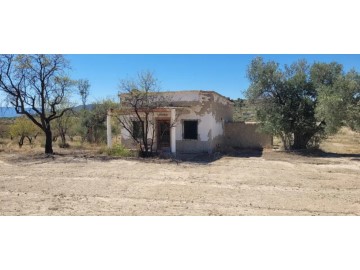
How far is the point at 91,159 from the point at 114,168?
3.06 meters

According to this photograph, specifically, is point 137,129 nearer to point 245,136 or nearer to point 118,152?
point 118,152

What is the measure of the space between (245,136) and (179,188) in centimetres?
1329

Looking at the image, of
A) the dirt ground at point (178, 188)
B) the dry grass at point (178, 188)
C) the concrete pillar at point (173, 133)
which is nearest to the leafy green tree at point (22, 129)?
the dirt ground at point (178, 188)

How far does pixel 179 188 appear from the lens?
315 inches

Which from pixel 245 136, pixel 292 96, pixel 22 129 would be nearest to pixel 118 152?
pixel 245 136

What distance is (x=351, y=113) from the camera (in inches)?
541

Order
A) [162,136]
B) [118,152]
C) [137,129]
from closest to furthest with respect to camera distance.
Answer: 1. [118,152]
2. [137,129]
3. [162,136]

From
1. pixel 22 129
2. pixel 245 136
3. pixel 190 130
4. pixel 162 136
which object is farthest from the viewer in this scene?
pixel 22 129

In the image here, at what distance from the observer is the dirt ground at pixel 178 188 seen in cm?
614

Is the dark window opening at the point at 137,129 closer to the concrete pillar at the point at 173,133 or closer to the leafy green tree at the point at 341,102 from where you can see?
the concrete pillar at the point at 173,133

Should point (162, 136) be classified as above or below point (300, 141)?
above

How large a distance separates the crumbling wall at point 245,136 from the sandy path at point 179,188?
7.38 meters

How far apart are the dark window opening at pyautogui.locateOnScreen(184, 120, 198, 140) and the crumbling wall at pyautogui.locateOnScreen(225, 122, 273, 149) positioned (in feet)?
14.4

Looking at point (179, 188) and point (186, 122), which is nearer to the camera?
point (179, 188)
